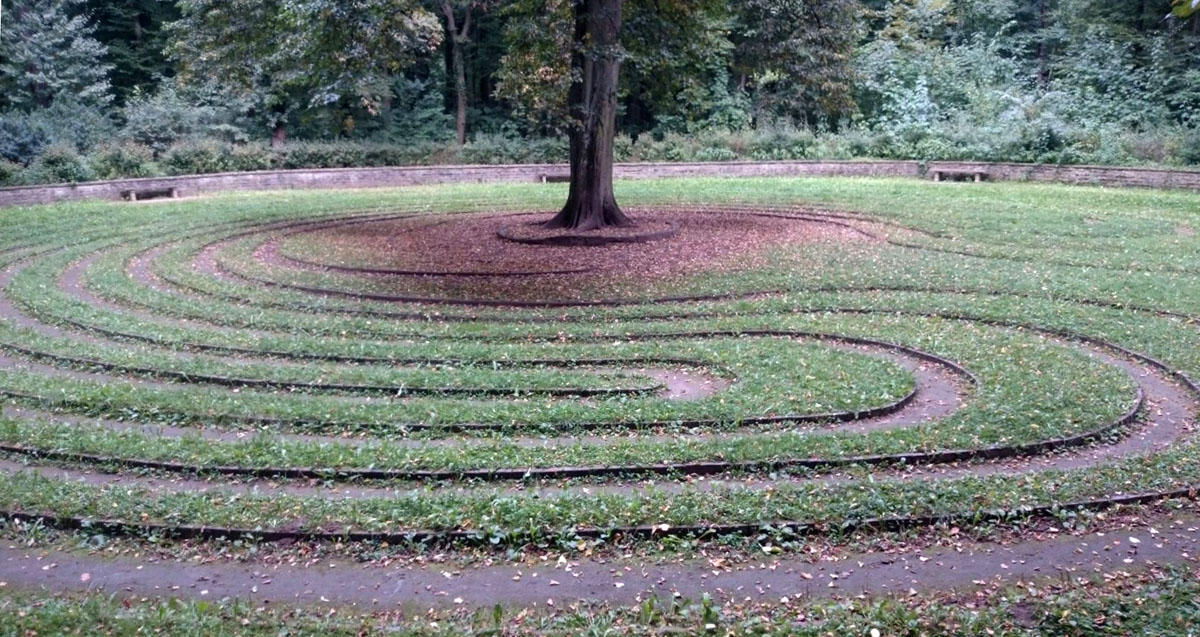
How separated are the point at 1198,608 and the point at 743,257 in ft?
33.5

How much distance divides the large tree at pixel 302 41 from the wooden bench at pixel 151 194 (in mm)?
5950

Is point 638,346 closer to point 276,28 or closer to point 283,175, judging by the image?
point 276,28

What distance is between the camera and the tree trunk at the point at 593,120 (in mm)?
15500

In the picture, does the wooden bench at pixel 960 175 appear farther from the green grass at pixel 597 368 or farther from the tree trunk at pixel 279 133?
the tree trunk at pixel 279 133

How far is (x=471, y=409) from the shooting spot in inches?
285

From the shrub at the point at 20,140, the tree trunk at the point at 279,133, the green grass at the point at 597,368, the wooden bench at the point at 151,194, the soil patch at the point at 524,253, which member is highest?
the tree trunk at the point at 279,133

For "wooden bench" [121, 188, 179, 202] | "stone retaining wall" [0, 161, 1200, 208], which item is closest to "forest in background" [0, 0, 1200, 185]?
"stone retaining wall" [0, 161, 1200, 208]

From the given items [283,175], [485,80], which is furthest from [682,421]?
[485,80]

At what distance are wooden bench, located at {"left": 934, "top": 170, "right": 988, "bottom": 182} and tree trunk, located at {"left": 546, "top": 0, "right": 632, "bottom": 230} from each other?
45.9ft

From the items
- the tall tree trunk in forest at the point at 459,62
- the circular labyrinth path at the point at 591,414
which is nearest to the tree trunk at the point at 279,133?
the tall tree trunk in forest at the point at 459,62

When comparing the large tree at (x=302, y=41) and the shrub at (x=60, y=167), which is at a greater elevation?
the large tree at (x=302, y=41)

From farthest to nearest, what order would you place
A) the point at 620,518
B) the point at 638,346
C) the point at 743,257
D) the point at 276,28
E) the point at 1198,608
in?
the point at 276,28
the point at 743,257
the point at 638,346
the point at 620,518
the point at 1198,608

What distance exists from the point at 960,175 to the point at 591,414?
2282cm

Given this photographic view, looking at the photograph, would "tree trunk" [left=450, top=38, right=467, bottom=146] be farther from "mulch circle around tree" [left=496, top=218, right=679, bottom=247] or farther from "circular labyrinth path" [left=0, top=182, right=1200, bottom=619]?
"circular labyrinth path" [left=0, top=182, right=1200, bottom=619]
